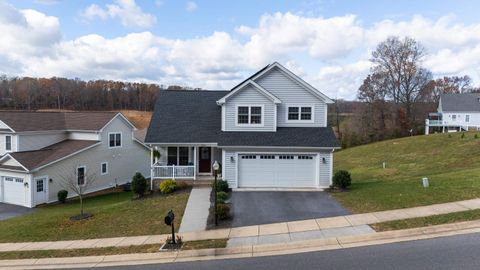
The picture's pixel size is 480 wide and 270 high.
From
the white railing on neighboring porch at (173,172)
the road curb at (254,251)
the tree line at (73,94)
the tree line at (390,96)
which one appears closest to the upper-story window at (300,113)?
the white railing on neighboring porch at (173,172)

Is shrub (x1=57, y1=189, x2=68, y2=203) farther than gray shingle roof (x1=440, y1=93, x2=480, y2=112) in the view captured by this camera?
No

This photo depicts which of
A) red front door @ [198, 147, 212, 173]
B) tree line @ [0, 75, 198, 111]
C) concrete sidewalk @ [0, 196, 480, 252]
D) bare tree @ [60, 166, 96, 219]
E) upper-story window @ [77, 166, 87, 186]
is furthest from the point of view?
tree line @ [0, 75, 198, 111]

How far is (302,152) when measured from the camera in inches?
782

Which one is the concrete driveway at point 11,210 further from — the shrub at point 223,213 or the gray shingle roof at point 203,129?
the shrub at point 223,213

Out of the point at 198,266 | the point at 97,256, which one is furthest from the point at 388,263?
the point at 97,256

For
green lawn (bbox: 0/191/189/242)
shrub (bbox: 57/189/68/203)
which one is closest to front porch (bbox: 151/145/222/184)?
green lawn (bbox: 0/191/189/242)

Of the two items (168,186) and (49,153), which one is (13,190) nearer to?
(49,153)

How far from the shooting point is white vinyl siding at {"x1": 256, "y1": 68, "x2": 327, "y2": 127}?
21234 millimetres

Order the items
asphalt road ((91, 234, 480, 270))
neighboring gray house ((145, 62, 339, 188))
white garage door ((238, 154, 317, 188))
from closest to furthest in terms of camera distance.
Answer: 1. asphalt road ((91, 234, 480, 270))
2. neighboring gray house ((145, 62, 339, 188))
3. white garage door ((238, 154, 317, 188))

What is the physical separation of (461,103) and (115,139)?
54944 mm

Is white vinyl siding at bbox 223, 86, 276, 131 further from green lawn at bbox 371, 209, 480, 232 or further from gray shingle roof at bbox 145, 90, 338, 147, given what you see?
green lawn at bbox 371, 209, 480, 232

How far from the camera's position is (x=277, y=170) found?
20.0 m

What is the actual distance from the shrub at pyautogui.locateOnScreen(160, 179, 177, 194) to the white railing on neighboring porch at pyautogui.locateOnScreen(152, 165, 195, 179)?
4.04ft

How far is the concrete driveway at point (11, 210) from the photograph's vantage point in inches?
870
